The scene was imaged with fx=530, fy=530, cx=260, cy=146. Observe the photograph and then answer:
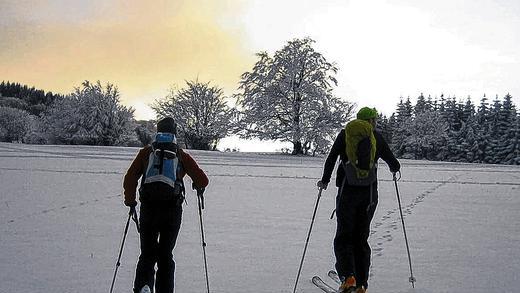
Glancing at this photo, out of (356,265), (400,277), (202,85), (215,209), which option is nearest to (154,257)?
(356,265)

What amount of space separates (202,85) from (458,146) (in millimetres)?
44755

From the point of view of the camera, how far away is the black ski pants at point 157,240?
5.34m

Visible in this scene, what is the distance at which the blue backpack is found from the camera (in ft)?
17.3

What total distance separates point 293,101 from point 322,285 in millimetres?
37147

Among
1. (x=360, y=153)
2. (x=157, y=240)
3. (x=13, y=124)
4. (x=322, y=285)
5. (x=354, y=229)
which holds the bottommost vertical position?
(x=322, y=285)

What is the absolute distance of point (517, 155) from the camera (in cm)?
7425

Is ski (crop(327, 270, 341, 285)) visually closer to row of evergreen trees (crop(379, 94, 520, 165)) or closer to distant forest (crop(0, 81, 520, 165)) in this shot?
distant forest (crop(0, 81, 520, 165))

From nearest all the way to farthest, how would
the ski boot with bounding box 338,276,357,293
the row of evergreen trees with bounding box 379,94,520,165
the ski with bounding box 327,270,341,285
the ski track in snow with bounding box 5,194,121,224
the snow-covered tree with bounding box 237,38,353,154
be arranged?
1. the ski boot with bounding box 338,276,357,293
2. the ski with bounding box 327,270,341,285
3. the ski track in snow with bounding box 5,194,121,224
4. the snow-covered tree with bounding box 237,38,353,154
5. the row of evergreen trees with bounding box 379,94,520,165

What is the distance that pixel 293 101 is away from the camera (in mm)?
43219

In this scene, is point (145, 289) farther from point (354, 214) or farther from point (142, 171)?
point (354, 214)

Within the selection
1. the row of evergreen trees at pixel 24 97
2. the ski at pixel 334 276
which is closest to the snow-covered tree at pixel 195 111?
the ski at pixel 334 276

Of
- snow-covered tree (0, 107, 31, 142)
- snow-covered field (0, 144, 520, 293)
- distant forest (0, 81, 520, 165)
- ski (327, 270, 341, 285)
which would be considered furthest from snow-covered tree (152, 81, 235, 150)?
snow-covered tree (0, 107, 31, 142)

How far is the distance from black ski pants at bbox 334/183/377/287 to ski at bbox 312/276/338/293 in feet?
1.03

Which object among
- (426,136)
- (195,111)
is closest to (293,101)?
(195,111)
